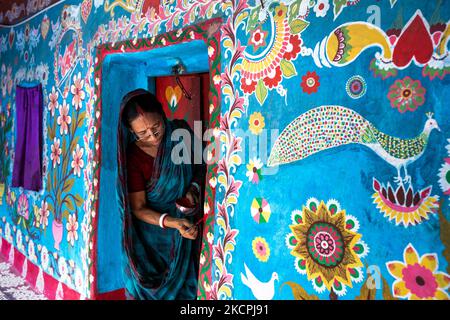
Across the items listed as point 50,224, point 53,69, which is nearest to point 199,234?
point 50,224

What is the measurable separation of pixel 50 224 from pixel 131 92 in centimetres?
126

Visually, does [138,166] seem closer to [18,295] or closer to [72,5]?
[72,5]

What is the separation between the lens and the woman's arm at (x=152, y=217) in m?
1.83

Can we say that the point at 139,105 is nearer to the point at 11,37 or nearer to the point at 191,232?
the point at 191,232

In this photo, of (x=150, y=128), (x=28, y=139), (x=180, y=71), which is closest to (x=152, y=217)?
(x=150, y=128)

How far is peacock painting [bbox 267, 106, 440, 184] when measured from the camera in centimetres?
104

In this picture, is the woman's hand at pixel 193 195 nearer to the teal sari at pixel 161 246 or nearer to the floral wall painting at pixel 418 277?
the teal sari at pixel 161 246

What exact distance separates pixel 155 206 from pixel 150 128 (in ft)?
1.35

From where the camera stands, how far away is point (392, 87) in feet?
3.50

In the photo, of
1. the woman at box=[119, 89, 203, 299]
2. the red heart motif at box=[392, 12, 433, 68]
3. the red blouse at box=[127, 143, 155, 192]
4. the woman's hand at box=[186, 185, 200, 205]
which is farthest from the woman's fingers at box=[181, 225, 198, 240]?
the red heart motif at box=[392, 12, 433, 68]

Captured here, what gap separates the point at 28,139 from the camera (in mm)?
2965
